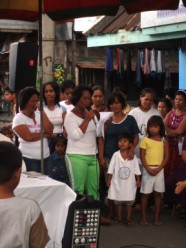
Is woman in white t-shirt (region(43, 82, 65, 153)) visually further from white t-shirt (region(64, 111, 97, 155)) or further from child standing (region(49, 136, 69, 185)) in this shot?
white t-shirt (region(64, 111, 97, 155))

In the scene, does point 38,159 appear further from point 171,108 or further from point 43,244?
point 43,244

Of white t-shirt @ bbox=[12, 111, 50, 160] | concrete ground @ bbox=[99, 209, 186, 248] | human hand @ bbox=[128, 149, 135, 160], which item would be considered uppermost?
white t-shirt @ bbox=[12, 111, 50, 160]

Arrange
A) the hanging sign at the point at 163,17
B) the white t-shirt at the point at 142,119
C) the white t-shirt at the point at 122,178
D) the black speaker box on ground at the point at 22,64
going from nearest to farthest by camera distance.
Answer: the white t-shirt at the point at 122,178, the white t-shirt at the point at 142,119, the black speaker box on ground at the point at 22,64, the hanging sign at the point at 163,17

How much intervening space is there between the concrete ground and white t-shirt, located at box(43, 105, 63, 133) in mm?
1550

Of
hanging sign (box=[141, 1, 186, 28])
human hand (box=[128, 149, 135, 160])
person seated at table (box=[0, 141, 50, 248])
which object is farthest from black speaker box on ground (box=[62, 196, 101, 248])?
hanging sign (box=[141, 1, 186, 28])

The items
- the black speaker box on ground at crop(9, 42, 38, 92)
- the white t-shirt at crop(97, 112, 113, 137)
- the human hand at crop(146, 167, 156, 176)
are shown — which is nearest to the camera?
the human hand at crop(146, 167, 156, 176)

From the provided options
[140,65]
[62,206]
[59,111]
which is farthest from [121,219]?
[140,65]

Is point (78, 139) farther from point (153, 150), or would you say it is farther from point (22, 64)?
point (22, 64)

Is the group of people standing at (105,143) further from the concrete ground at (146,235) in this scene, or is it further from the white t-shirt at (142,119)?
the concrete ground at (146,235)

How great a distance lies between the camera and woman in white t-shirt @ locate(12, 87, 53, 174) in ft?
23.0

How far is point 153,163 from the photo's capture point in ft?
24.7

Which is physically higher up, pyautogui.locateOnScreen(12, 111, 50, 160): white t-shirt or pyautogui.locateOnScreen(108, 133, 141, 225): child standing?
pyautogui.locateOnScreen(12, 111, 50, 160): white t-shirt

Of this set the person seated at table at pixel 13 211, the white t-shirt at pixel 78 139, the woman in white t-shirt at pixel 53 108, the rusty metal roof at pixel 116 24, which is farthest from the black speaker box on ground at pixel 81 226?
the rusty metal roof at pixel 116 24

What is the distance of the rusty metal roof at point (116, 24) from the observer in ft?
44.1
